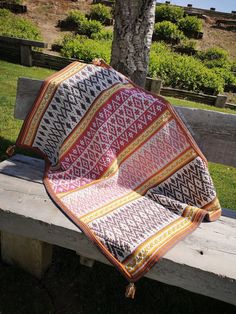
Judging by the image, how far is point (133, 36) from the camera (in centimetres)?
337

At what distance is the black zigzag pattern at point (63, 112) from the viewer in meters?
2.37

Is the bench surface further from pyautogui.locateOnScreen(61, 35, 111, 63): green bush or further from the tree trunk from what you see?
pyautogui.locateOnScreen(61, 35, 111, 63): green bush

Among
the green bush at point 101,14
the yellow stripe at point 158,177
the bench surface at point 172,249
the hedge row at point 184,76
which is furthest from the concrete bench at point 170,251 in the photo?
the green bush at point 101,14

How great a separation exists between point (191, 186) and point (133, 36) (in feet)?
6.31

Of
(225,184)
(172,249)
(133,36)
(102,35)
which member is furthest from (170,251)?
(102,35)

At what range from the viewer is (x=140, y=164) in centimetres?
230

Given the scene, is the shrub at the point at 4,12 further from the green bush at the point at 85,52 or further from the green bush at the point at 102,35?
the green bush at the point at 85,52

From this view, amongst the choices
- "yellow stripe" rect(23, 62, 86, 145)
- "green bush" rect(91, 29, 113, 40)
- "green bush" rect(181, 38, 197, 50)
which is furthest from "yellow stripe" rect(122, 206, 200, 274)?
"green bush" rect(181, 38, 197, 50)

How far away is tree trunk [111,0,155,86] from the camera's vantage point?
326 centimetres

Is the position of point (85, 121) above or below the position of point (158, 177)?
above

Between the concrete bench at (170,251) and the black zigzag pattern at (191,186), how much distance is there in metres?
0.19

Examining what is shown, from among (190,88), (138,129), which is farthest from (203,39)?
(138,129)

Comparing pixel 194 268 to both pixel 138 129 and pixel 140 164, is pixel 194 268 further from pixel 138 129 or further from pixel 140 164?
pixel 138 129

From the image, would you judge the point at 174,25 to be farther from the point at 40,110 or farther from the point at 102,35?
the point at 40,110
